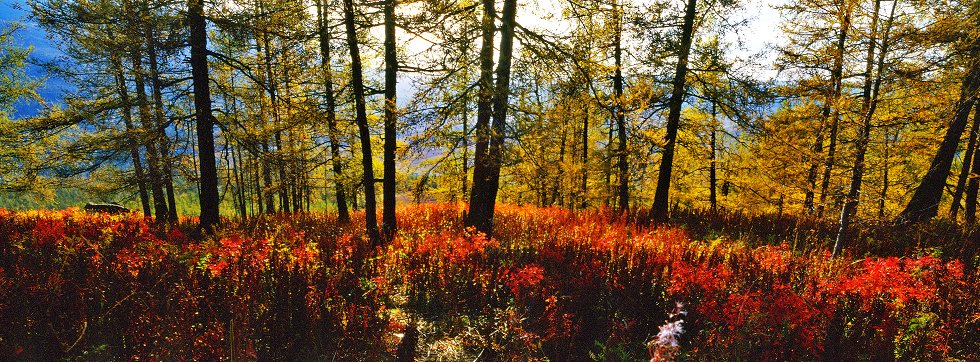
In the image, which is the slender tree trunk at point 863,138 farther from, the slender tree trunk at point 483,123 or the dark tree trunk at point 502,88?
the slender tree trunk at point 483,123

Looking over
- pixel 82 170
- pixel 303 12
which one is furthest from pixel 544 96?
pixel 82 170

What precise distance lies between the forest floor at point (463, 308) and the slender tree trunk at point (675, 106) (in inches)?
213

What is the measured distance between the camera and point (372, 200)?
780 centimetres

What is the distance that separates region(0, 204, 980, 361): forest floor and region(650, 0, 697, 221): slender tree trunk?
17.7 ft

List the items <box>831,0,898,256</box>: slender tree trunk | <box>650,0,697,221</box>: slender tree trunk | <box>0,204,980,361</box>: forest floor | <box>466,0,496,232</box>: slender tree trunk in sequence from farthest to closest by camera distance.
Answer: <box>650,0,697,221</box>: slender tree trunk < <box>466,0,496,232</box>: slender tree trunk < <box>831,0,898,256</box>: slender tree trunk < <box>0,204,980,361</box>: forest floor

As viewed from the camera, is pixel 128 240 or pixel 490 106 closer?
pixel 128 240

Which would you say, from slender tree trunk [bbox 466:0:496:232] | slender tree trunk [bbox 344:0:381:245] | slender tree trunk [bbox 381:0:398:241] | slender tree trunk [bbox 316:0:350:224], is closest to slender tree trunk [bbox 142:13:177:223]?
slender tree trunk [bbox 316:0:350:224]

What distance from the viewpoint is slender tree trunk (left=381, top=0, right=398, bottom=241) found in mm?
7090

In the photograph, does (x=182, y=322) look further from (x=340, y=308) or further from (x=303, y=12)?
(x=303, y=12)

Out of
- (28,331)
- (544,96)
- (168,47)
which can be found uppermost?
(168,47)

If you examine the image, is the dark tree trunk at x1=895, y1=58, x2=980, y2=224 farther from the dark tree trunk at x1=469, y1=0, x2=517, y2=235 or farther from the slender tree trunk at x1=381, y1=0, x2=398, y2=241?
the slender tree trunk at x1=381, y1=0, x2=398, y2=241

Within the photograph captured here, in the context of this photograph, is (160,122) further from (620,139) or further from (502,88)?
(620,139)

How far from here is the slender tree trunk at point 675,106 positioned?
34.0 ft

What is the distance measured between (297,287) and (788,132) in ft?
33.5
